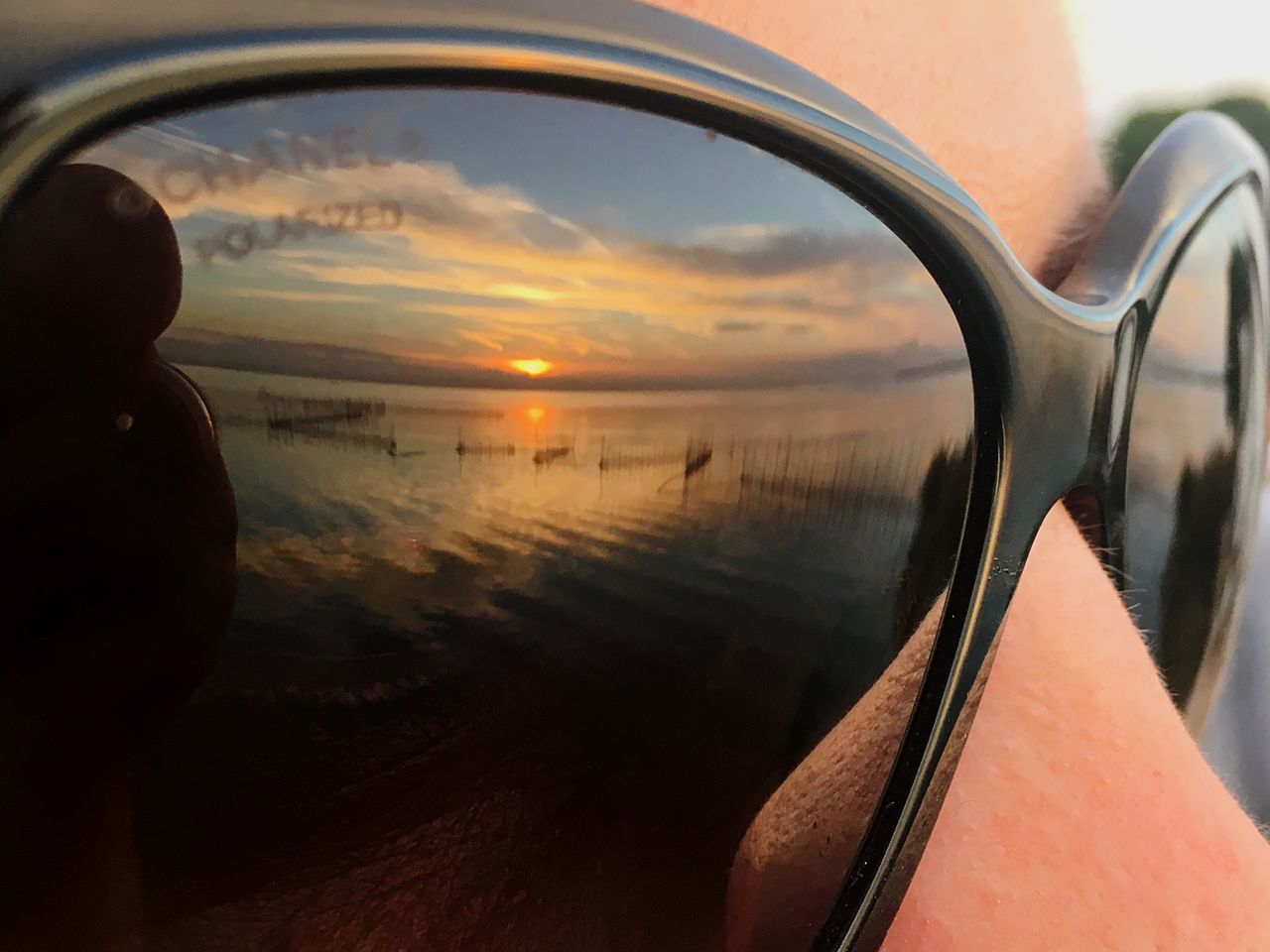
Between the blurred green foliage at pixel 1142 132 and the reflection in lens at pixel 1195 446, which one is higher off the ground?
the blurred green foliage at pixel 1142 132

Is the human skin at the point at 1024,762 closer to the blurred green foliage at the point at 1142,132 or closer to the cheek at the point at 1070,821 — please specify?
the cheek at the point at 1070,821

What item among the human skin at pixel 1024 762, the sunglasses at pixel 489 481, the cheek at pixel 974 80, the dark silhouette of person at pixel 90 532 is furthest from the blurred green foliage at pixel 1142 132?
the dark silhouette of person at pixel 90 532

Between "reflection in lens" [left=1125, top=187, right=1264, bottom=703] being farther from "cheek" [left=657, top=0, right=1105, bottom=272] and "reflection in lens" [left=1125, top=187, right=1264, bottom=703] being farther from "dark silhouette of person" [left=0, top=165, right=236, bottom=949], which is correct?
"dark silhouette of person" [left=0, top=165, right=236, bottom=949]

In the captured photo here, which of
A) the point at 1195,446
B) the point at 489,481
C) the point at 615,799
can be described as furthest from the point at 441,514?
the point at 1195,446

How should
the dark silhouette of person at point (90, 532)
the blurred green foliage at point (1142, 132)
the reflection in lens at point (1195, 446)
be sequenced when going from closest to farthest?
the dark silhouette of person at point (90, 532) < the reflection in lens at point (1195, 446) < the blurred green foliage at point (1142, 132)

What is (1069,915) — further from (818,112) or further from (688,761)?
(818,112)

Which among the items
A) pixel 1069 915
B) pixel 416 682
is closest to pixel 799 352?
pixel 416 682
